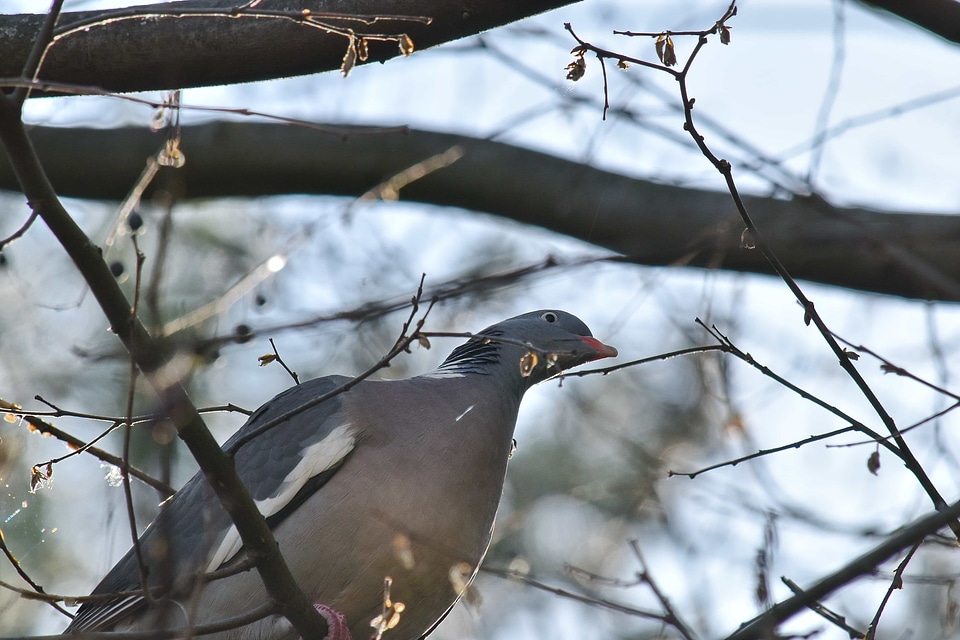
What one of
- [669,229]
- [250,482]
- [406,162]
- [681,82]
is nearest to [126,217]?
[250,482]

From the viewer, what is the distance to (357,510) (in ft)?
11.0

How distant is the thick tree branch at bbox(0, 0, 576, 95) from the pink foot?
1668 mm

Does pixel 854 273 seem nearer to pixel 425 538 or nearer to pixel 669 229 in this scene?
pixel 669 229

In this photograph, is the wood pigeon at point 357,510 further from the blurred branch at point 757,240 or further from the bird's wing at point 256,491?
the blurred branch at point 757,240

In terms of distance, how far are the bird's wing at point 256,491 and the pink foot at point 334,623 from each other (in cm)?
40

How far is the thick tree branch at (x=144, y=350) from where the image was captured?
205 centimetres

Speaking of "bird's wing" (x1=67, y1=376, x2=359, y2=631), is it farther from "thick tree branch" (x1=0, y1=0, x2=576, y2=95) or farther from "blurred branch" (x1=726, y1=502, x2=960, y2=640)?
"blurred branch" (x1=726, y1=502, x2=960, y2=640)

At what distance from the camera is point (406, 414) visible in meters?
3.62

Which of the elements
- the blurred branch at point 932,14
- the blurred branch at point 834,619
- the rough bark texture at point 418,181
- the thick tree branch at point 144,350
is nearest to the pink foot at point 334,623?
the thick tree branch at point 144,350

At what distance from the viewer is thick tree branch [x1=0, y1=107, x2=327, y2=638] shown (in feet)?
6.73

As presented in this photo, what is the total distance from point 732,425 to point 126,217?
2.24m

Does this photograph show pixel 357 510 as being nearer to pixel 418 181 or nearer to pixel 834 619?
pixel 834 619

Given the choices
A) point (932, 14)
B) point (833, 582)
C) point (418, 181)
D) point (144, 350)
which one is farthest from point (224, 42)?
point (418, 181)

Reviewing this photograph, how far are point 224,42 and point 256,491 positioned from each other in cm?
151
